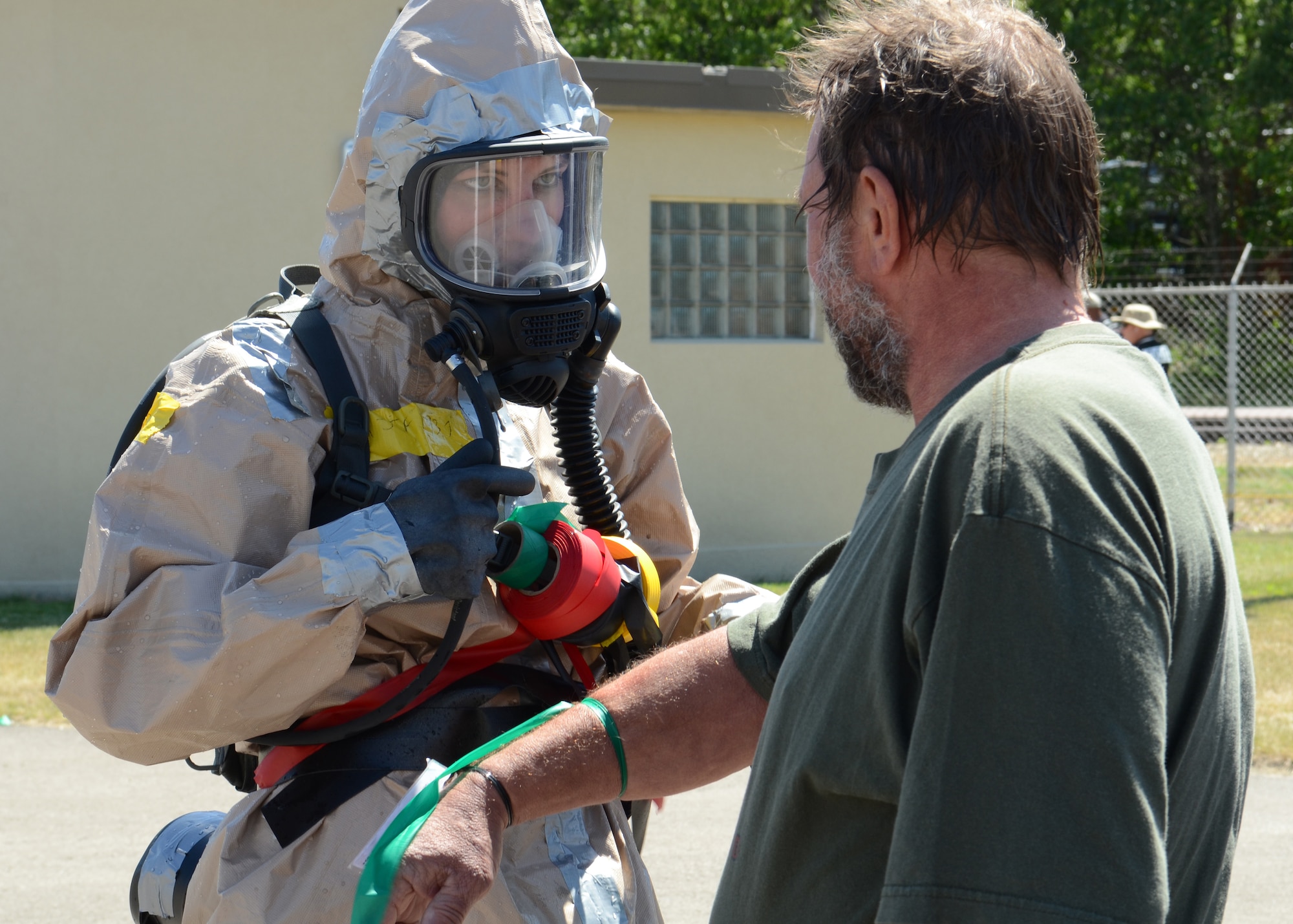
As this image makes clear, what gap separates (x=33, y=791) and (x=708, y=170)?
6.12m

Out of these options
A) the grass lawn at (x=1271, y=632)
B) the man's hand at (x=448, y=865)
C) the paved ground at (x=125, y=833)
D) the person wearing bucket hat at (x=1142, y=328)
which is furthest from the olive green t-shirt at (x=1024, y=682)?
the person wearing bucket hat at (x=1142, y=328)

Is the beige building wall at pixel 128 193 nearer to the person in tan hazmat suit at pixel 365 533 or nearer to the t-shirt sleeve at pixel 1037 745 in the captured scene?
the person in tan hazmat suit at pixel 365 533

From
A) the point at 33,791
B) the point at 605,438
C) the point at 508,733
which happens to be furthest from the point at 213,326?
the point at 508,733

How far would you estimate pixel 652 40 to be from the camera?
22641 millimetres

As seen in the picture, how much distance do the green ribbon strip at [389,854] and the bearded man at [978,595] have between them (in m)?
0.02

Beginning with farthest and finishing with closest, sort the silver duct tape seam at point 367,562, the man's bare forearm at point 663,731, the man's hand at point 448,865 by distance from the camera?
the silver duct tape seam at point 367,562 → the man's bare forearm at point 663,731 → the man's hand at point 448,865

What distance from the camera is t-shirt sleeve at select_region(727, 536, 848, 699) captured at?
172 centimetres

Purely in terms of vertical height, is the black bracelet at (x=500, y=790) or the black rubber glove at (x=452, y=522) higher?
the black rubber glove at (x=452, y=522)

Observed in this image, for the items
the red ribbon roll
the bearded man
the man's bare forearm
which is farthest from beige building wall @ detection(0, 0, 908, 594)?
the bearded man

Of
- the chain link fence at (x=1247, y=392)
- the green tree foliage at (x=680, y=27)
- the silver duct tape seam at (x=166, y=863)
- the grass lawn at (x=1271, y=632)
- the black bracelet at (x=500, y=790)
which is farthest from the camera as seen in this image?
the green tree foliage at (x=680, y=27)

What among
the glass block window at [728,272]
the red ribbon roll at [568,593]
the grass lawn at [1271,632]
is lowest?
the grass lawn at [1271,632]

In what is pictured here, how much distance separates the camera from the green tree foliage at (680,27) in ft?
73.4

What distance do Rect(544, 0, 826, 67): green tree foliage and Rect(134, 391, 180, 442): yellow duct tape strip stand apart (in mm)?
21248

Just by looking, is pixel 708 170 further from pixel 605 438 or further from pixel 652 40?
pixel 652 40
